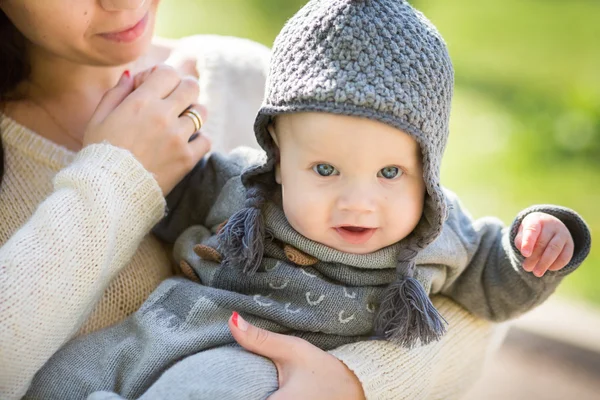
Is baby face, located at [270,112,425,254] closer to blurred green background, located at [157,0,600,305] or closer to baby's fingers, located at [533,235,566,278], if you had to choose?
baby's fingers, located at [533,235,566,278]

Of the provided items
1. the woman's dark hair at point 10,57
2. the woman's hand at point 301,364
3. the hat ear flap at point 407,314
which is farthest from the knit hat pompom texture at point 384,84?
the woman's dark hair at point 10,57

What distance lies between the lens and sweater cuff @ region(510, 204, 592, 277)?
137 centimetres

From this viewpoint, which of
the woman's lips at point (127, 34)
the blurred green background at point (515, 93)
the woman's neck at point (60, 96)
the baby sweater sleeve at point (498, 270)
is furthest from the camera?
the blurred green background at point (515, 93)

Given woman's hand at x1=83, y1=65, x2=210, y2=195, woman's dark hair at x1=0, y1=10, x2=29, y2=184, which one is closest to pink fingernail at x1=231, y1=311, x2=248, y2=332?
woman's hand at x1=83, y1=65, x2=210, y2=195

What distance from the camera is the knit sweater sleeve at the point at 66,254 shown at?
1.24m

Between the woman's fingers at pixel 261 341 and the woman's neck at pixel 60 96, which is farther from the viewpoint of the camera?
the woman's neck at pixel 60 96

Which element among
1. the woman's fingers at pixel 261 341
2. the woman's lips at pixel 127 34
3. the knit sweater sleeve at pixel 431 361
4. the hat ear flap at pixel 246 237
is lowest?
the knit sweater sleeve at pixel 431 361

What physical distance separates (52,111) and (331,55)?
0.71 m

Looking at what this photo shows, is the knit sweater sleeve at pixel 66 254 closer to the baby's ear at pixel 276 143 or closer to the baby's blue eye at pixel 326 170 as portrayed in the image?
the baby's ear at pixel 276 143

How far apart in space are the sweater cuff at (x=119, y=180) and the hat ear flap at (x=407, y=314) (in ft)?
1.43

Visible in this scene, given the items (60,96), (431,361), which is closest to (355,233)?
(431,361)

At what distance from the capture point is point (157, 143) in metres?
1.45

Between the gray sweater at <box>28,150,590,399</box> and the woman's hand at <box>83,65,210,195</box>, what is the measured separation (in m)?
0.12

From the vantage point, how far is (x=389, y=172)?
1.22 meters
